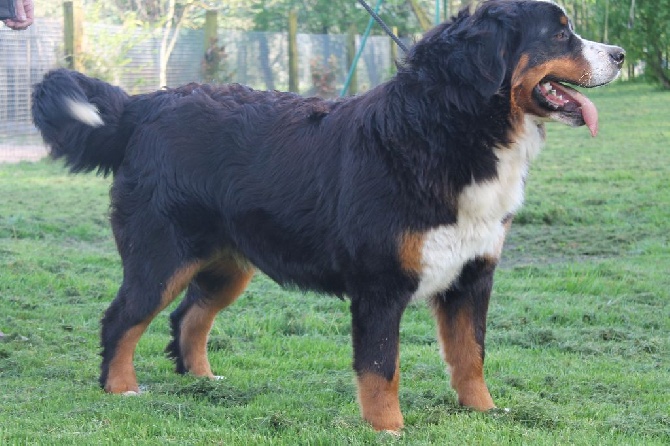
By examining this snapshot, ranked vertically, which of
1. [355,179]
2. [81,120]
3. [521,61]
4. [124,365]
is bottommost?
[124,365]

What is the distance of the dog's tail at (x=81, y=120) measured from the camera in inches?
211

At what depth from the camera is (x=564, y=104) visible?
14.6 feet

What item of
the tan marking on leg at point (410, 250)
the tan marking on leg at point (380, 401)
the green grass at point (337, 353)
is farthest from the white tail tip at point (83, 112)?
the tan marking on leg at point (380, 401)

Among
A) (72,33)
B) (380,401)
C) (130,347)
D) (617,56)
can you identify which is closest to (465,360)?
(380,401)

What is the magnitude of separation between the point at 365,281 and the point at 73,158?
208 centimetres

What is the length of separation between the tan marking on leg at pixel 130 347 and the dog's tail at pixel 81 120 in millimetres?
831

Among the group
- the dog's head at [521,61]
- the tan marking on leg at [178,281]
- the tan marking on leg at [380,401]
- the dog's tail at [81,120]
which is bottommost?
the tan marking on leg at [380,401]

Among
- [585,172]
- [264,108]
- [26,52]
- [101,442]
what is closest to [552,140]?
[585,172]

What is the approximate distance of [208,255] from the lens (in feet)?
17.2

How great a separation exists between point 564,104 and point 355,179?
1054 millimetres

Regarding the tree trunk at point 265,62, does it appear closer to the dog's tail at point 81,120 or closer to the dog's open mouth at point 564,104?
the dog's tail at point 81,120

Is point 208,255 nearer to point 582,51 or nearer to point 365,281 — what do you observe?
point 365,281

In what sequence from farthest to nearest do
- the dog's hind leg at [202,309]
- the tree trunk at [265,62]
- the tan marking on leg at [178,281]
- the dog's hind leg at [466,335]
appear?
the tree trunk at [265,62] → the dog's hind leg at [202,309] → the tan marking on leg at [178,281] → the dog's hind leg at [466,335]

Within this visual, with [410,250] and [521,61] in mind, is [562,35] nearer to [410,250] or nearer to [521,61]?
[521,61]
